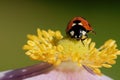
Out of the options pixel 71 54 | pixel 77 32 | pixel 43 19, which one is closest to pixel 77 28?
pixel 77 32

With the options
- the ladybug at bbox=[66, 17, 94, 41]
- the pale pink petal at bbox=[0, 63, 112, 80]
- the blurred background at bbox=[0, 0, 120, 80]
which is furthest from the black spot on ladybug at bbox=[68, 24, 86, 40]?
the blurred background at bbox=[0, 0, 120, 80]

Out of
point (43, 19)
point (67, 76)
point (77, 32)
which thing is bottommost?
point (67, 76)

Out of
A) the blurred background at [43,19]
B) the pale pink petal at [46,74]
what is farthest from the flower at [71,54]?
the blurred background at [43,19]

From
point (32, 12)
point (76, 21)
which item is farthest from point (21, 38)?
point (76, 21)

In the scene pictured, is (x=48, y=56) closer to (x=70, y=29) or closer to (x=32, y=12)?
(x=70, y=29)

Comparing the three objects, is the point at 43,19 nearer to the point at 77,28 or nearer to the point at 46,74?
the point at 77,28
